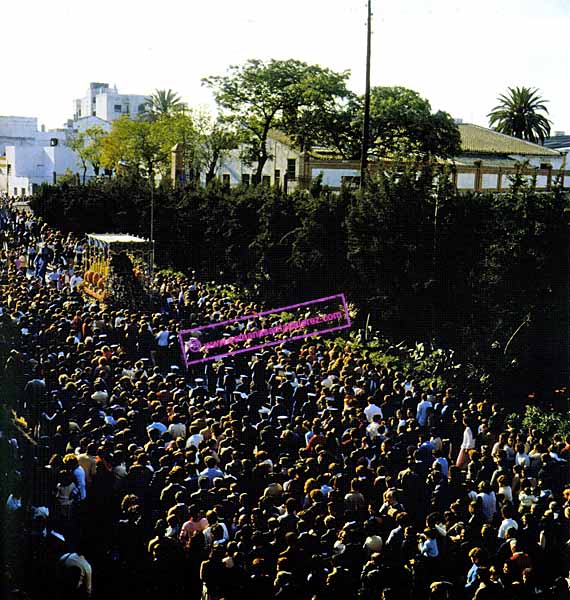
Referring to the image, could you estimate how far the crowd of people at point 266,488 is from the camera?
7891 millimetres

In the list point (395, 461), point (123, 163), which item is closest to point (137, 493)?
point (395, 461)

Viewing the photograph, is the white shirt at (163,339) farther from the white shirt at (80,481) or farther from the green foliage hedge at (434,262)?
the white shirt at (80,481)

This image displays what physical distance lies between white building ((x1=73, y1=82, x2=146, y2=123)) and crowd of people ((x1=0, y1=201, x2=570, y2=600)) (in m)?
90.9

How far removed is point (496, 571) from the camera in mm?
8000

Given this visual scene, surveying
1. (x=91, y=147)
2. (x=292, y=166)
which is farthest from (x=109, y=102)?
(x=292, y=166)

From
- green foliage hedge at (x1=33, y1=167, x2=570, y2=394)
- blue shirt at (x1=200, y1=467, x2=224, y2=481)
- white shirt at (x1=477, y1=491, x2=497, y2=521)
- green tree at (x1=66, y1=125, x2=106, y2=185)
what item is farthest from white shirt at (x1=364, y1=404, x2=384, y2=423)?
green tree at (x1=66, y1=125, x2=106, y2=185)

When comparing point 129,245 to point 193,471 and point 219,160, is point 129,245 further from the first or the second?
point 219,160

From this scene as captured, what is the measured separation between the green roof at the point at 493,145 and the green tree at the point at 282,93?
1042cm

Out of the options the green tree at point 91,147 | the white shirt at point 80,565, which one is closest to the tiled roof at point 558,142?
the green tree at point 91,147

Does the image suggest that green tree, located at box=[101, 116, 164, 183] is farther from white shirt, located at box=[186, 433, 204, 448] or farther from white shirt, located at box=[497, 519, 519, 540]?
white shirt, located at box=[497, 519, 519, 540]

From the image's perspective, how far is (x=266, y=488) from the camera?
9.38 meters

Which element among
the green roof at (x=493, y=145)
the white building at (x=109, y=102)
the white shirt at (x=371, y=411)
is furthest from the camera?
the white building at (x=109, y=102)

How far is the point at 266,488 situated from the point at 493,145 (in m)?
46.9

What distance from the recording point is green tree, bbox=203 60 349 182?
143 feet
